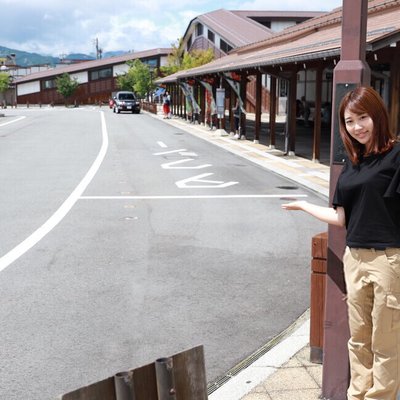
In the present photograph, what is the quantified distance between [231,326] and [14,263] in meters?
3.31

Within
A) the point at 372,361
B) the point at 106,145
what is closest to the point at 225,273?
the point at 372,361

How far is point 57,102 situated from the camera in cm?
9081

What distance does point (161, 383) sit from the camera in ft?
8.56

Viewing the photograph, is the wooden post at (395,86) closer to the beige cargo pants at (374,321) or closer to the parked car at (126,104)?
the beige cargo pants at (374,321)

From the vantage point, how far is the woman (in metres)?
3.18

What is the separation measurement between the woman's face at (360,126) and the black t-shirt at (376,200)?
112 mm

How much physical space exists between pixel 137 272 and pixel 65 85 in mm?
81040

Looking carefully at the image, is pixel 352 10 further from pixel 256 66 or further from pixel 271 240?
pixel 256 66

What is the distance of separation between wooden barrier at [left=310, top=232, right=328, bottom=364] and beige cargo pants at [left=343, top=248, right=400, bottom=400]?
1.10 meters

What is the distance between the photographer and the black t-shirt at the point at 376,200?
10.3 feet

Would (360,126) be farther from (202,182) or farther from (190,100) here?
(190,100)

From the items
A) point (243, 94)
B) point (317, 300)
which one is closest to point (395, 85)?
point (317, 300)

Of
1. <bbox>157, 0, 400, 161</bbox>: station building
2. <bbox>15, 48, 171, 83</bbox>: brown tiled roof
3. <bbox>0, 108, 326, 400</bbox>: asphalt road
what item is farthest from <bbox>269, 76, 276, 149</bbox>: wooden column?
<bbox>15, 48, 171, 83</bbox>: brown tiled roof

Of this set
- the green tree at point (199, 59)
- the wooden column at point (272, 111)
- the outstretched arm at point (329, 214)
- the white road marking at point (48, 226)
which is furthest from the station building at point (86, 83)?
the outstretched arm at point (329, 214)
